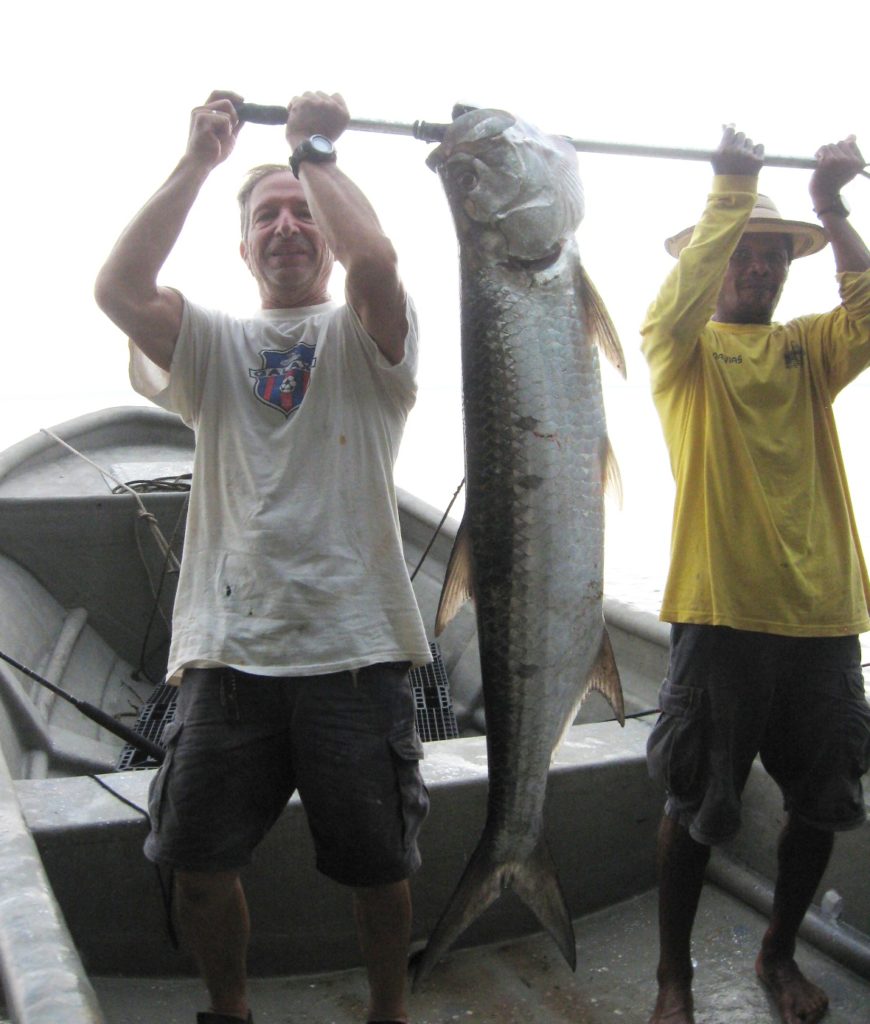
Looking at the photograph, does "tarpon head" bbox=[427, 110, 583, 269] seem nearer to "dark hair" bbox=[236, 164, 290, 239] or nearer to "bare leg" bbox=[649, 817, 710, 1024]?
"dark hair" bbox=[236, 164, 290, 239]

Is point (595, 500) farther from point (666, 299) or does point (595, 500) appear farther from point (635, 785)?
point (635, 785)

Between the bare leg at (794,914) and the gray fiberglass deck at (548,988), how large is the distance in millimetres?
75

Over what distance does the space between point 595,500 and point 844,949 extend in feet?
6.03

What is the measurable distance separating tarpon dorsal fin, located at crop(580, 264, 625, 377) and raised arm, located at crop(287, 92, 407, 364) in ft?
1.55

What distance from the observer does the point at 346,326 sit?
2508mm

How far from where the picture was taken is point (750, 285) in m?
2.98

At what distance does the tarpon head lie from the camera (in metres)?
2.21

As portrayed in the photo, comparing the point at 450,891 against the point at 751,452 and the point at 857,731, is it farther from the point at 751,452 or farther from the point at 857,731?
the point at 751,452

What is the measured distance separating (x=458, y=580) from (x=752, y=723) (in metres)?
0.94

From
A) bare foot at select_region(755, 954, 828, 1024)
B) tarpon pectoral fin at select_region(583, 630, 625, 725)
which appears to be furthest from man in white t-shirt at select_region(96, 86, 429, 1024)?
bare foot at select_region(755, 954, 828, 1024)

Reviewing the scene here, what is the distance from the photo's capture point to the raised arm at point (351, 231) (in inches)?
90.2

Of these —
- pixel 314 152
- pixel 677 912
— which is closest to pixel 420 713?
pixel 677 912

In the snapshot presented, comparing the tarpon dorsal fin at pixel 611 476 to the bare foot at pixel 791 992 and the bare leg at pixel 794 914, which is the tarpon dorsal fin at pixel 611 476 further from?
the bare foot at pixel 791 992

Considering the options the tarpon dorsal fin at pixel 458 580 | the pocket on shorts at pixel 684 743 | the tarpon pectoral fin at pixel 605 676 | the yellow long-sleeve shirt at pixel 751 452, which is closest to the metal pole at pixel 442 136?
the yellow long-sleeve shirt at pixel 751 452
